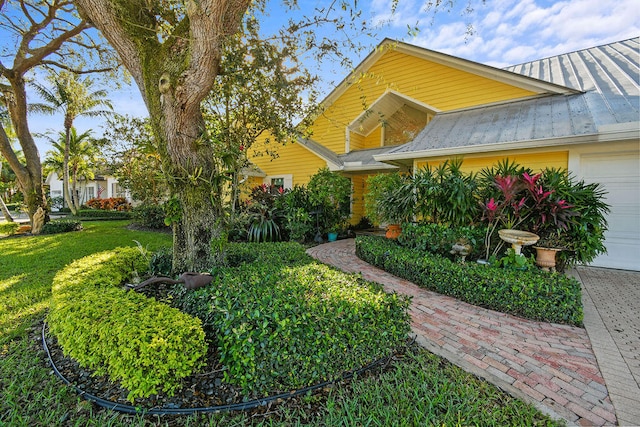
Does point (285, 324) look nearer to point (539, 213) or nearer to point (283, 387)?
point (283, 387)

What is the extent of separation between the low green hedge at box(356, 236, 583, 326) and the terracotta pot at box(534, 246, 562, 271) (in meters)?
0.62

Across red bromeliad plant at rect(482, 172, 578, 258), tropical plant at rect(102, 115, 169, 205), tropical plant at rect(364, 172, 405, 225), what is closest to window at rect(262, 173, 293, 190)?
tropical plant at rect(102, 115, 169, 205)

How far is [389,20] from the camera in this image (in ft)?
13.3

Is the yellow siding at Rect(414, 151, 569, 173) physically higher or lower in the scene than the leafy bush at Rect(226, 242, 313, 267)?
higher

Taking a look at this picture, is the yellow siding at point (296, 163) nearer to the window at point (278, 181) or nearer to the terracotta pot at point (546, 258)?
the window at point (278, 181)

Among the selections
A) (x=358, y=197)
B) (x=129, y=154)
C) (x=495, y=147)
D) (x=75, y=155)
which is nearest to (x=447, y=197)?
(x=495, y=147)

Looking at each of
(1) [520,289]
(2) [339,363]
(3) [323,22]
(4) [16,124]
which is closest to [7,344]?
(2) [339,363]

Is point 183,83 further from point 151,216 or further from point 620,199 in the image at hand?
point 151,216

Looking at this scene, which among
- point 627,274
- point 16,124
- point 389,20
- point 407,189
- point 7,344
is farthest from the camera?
point 16,124

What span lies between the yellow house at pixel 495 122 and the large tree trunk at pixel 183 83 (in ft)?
8.14

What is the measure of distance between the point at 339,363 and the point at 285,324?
0.63 m

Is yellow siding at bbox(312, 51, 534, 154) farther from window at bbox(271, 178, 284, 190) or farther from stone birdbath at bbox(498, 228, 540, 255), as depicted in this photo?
stone birdbath at bbox(498, 228, 540, 255)

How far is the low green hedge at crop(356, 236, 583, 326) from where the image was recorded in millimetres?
3572

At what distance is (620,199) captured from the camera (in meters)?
5.89
